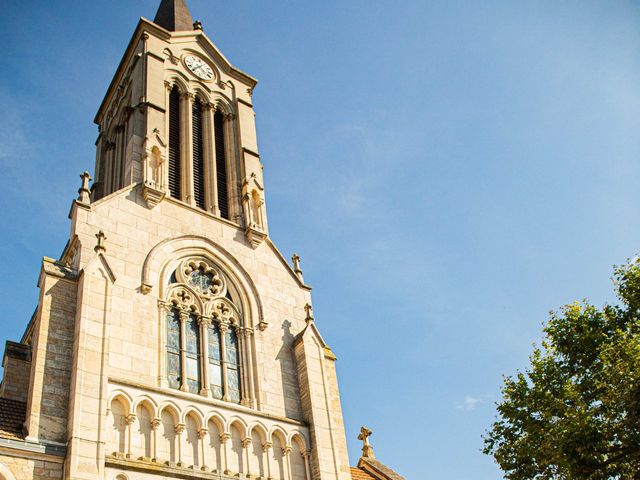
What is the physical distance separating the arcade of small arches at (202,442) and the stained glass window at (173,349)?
136 centimetres

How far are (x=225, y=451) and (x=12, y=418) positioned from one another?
5.67 m

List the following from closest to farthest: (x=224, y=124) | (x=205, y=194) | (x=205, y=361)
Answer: (x=205, y=361) → (x=205, y=194) → (x=224, y=124)

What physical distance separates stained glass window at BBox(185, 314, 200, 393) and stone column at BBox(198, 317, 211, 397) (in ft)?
0.42

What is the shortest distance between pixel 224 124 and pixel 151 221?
30.2 ft

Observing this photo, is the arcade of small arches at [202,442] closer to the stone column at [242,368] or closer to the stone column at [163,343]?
the stone column at [163,343]

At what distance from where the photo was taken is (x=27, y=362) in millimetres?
23250

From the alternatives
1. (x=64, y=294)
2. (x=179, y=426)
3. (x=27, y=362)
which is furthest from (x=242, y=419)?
(x=27, y=362)

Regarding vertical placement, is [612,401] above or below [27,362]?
below

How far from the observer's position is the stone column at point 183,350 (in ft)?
68.6

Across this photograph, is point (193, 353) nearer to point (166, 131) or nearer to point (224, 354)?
point (224, 354)

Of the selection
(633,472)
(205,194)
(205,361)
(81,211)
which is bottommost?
(633,472)

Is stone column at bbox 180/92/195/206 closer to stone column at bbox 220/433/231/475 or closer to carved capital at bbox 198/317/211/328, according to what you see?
carved capital at bbox 198/317/211/328

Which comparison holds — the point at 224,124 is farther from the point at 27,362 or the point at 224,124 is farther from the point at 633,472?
the point at 633,472

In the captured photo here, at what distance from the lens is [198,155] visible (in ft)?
97.5
